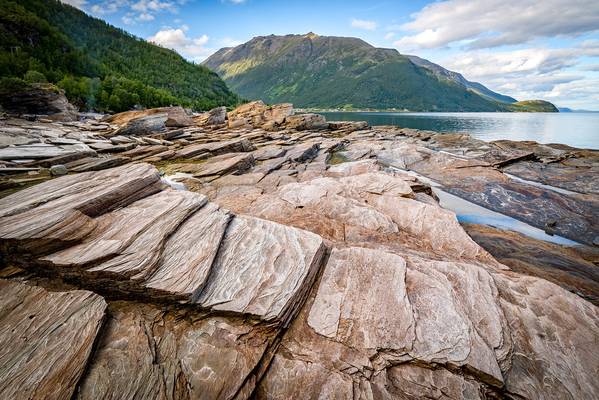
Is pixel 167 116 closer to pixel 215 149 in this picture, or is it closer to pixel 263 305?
pixel 215 149

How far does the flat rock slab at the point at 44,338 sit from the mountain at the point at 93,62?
85422mm

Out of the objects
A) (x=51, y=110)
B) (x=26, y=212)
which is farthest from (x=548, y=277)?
(x=51, y=110)

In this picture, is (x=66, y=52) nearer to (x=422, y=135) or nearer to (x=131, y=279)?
(x=422, y=135)

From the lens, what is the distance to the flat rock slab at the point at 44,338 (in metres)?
4.57

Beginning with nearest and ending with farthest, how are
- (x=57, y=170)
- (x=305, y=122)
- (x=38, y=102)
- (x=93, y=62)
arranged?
(x=57, y=170)
(x=38, y=102)
(x=305, y=122)
(x=93, y=62)

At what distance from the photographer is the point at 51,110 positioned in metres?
44.6

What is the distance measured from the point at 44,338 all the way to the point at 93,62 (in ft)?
508

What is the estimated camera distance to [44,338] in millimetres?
5293

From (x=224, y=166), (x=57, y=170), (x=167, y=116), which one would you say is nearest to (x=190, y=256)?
(x=57, y=170)

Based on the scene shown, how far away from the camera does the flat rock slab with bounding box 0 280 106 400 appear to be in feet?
15.0

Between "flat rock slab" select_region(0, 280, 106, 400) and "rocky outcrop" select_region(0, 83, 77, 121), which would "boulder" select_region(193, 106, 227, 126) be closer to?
"rocky outcrop" select_region(0, 83, 77, 121)

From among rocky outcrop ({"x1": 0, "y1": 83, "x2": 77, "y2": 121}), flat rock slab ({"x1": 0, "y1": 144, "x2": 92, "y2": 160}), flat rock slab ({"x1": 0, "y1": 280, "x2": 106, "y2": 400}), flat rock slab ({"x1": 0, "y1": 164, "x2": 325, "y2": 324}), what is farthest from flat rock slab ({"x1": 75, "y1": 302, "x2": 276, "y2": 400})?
rocky outcrop ({"x1": 0, "y1": 83, "x2": 77, "y2": 121})

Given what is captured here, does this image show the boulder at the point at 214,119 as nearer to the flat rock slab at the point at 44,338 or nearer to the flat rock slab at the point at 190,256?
the flat rock slab at the point at 190,256

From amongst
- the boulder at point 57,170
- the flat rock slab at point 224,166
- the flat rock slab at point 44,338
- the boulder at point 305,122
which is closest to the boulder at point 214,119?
the boulder at point 305,122
